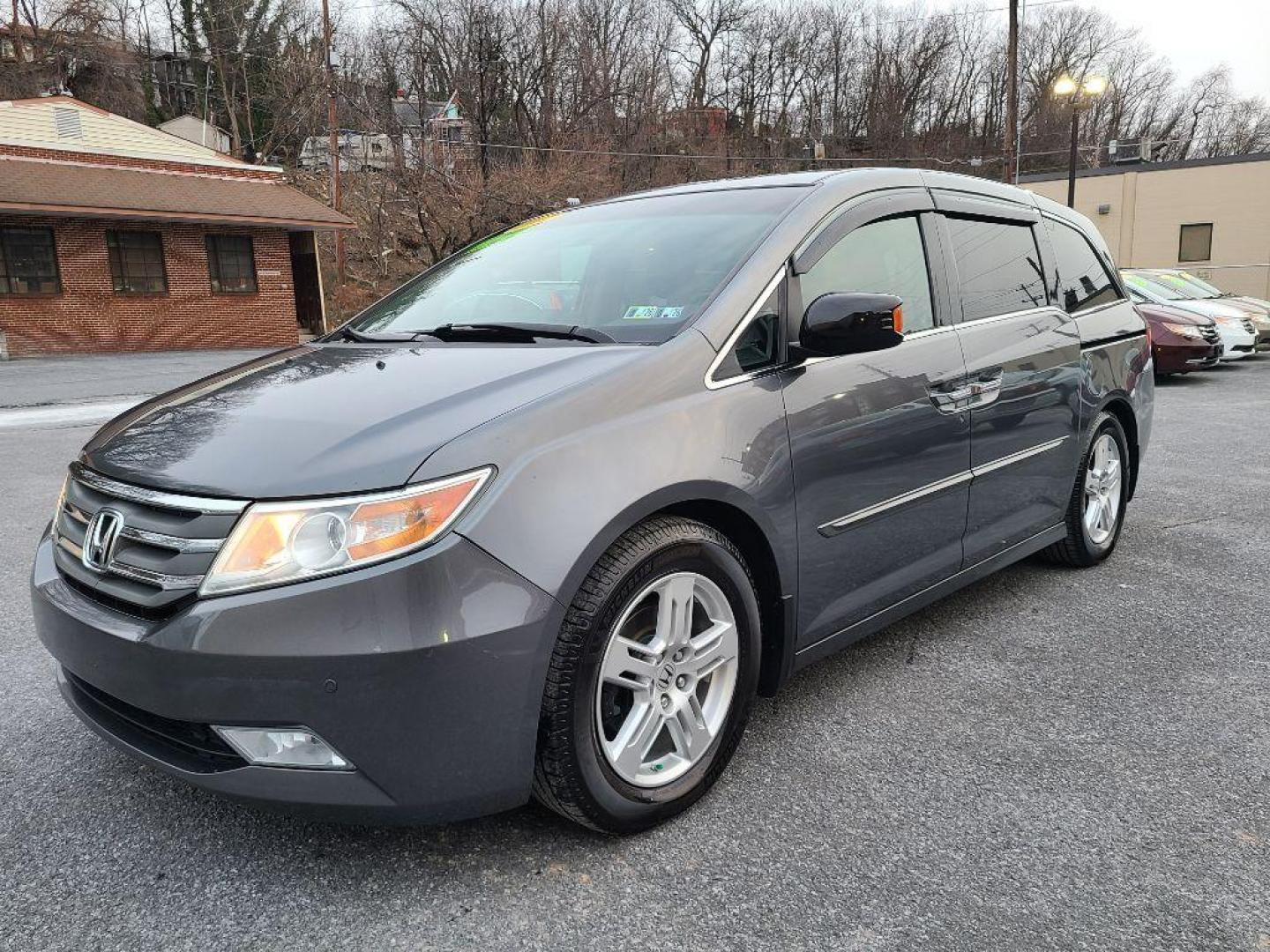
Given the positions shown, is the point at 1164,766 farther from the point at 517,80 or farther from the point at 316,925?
the point at 517,80

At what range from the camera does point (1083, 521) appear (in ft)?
13.8

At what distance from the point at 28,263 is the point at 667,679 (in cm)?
2305

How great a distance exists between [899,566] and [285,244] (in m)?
24.4

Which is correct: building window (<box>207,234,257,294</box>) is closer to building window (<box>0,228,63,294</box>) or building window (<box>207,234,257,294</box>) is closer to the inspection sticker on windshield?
building window (<box>0,228,63,294</box>)

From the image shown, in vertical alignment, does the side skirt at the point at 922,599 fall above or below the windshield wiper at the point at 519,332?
below

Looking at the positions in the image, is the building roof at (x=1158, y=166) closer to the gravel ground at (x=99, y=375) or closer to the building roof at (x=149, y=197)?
the building roof at (x=149, y=197)

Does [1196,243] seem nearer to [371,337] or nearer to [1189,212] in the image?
[1189,212]

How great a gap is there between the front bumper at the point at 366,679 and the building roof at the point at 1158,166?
30056 millimetres

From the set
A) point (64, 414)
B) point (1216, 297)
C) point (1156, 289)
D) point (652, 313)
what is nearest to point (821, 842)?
point (652, 313)

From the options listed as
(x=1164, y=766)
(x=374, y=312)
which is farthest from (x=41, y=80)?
(x=1164, y=766)

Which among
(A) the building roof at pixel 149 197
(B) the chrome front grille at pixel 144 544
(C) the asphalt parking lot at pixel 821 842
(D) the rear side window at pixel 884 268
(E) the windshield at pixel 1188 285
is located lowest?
(C) the asphalt parking lot at pixel 821 842

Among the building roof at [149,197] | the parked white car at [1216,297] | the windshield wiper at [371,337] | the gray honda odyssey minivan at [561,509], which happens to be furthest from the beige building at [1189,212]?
the windshield wiper at [371,337]

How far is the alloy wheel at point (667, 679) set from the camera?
2.24m

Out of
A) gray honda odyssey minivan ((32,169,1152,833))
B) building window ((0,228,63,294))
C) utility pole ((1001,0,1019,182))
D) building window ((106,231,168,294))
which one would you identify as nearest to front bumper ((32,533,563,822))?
gray honda odyssey minivan ((32,169,1152,833))
